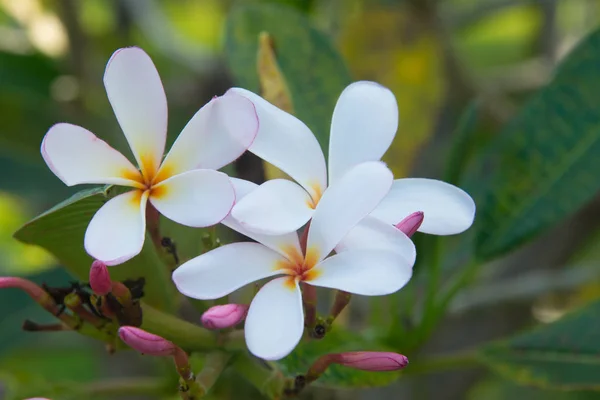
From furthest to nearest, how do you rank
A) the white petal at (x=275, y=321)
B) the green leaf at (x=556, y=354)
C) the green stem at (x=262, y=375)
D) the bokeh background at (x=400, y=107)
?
the bokeh background at (x=400, y=107)
the green leaf at (x=556, y=354)
the green stem at (x=262, y=375)
the white petal at (x=275, y=321)

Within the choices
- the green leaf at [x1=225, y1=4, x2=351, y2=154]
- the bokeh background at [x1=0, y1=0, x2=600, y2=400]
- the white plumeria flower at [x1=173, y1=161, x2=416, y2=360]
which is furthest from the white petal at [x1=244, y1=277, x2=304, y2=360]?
the bokeh background at [x1=0, y1=0, x2=600, y2=400]

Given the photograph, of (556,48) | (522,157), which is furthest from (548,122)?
(556,48)

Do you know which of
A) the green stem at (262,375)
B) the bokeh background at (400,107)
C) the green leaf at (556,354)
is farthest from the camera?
the bokeh background at (400,107)

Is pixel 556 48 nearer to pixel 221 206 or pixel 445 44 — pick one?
pixel 445 44

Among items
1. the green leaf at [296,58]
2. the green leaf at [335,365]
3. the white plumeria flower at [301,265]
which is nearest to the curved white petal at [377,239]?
the white plumeria flower at [301,265]

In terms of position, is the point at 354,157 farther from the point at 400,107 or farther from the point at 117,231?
the point at 400,107

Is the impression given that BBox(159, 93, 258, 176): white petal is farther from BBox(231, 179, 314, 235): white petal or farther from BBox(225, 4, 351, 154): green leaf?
BBox(225, 4, 351, 154): green leaf

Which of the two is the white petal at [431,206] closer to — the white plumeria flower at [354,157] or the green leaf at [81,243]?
the white plumeria flower at [354,157]
